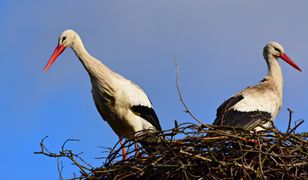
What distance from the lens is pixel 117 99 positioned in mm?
8867

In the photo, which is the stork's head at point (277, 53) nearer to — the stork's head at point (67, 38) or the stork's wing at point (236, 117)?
the stork's wing at point (236, 117)

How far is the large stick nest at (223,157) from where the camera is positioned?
6.53m

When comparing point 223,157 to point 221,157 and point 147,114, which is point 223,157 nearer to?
point 221,157

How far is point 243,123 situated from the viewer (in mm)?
8680

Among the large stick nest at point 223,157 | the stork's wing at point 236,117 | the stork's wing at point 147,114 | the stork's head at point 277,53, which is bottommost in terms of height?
the large stick nest at point 223,157

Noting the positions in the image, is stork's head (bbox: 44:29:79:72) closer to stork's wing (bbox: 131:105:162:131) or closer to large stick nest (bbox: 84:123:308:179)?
stork's wing (bbox: 131:105:162:131)

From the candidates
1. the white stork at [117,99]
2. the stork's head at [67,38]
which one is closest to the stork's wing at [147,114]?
the white stork at [117,99]

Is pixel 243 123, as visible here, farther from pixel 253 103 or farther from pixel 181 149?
pixel 181 149

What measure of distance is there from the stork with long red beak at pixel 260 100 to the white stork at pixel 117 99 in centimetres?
84

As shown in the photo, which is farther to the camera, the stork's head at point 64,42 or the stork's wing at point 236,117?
the stork's head at point 64,42

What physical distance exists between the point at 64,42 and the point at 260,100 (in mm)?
2235

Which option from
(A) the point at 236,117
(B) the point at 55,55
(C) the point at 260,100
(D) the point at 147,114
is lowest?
(A) the point at 236,117

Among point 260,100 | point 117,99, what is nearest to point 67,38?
point 117,99

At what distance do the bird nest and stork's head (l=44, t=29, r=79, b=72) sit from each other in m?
2.47
